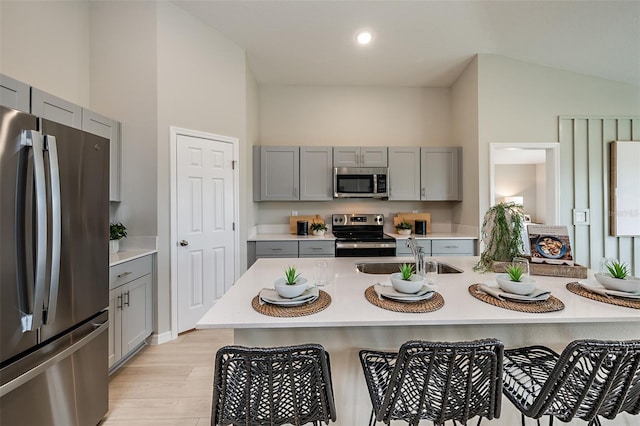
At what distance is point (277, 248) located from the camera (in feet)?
11.2

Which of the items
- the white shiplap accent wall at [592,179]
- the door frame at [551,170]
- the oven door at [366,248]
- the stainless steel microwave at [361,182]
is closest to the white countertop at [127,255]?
the oven door at [366,248]

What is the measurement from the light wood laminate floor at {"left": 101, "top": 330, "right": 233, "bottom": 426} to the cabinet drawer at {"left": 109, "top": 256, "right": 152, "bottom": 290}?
701 mm

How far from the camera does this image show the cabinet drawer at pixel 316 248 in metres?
3.42

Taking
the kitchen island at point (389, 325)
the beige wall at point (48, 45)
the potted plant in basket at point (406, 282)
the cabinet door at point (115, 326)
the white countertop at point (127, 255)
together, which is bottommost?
the cabinet door at point (115, 326)

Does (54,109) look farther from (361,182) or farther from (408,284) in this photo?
(361,182)

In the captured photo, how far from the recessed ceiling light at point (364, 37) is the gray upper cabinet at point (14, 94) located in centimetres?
288

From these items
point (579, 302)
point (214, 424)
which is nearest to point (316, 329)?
point (214, 424)

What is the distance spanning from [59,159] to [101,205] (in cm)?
35

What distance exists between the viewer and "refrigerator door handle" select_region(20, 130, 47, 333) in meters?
1.12

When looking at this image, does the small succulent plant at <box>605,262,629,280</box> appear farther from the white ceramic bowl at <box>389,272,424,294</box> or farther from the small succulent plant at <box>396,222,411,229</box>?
the small succulent plant at <box>396,222,411,229</box>

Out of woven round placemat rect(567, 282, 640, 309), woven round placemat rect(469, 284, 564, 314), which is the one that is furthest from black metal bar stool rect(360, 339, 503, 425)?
woven round placemat rect(567, 282, 640, 309)

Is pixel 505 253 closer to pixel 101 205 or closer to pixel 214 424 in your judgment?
pixel 214 424

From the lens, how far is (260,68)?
3.70 m

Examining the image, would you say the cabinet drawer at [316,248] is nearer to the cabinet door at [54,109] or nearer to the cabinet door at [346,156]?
the cabinet door at [346,156]
